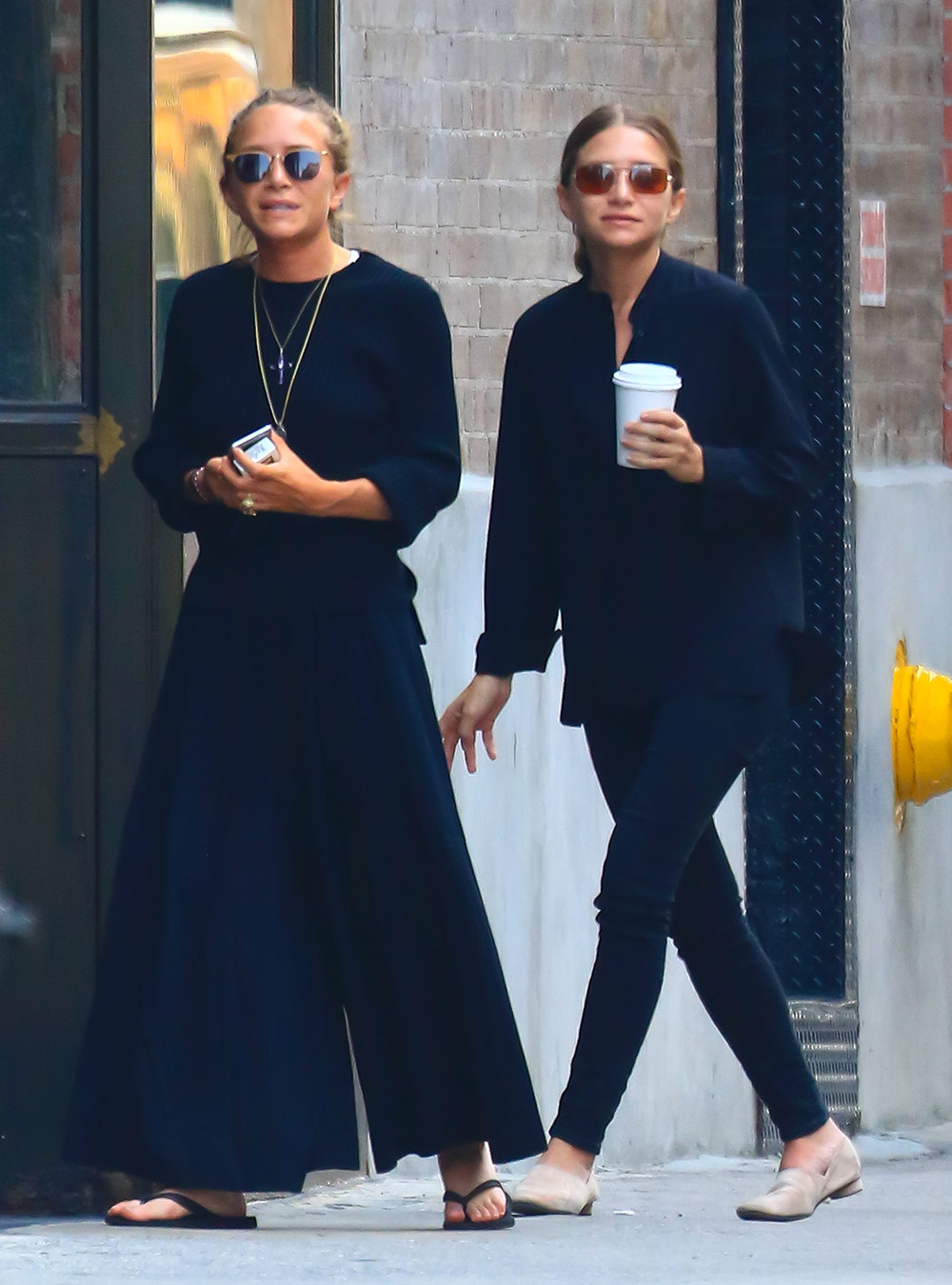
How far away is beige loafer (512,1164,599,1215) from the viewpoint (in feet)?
→ 16.0

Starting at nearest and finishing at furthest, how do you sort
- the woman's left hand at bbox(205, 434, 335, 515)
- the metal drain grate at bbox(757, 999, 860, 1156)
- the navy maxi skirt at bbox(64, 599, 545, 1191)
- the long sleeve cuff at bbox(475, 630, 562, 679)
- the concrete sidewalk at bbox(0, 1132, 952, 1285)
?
the concrete sidewalk at bbox(0, 1132, 952, 1285) → the woman's left hand at bbox(205, 434, 335, 515) → the navy maxi skirt at bbox(64, 599, 545, 1191) → the long sleeve cuff at bbox(475, 630, 562, 679) → the metal drain grate at bbox(757, 999, 860, 1156)

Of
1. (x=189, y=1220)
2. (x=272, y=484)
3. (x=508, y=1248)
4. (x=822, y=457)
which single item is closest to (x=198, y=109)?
(x=272, y=484)

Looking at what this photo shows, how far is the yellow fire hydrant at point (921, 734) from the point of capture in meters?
7.52

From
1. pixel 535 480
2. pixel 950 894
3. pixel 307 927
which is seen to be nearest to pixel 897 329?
pixel 950 894

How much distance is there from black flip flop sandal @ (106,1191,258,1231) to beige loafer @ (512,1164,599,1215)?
0.47m

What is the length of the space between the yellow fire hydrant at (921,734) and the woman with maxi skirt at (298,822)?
2850 millimetres

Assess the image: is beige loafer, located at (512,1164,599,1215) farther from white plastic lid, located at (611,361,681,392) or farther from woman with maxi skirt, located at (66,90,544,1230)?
white plastic lid, located at (611,361,681,392)

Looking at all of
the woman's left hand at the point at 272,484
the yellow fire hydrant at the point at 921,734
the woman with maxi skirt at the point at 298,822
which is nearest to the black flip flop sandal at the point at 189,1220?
the woman with maxi skirt at the point at 298,822

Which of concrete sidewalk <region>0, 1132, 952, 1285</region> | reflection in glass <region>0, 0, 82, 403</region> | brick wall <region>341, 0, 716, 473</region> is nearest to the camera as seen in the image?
concrete sidewalk <region>0, 1132, 952, 1285</region>

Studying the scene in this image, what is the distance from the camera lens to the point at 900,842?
766cm

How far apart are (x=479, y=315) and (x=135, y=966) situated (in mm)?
2134

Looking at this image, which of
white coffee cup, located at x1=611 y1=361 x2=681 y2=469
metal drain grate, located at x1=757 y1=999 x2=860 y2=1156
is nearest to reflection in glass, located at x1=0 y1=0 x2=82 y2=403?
white coffee cup, located at x1=611 y1=361 x2=681 y2=469

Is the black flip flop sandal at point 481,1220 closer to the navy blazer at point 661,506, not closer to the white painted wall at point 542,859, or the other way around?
the navy blazer at point 661,506

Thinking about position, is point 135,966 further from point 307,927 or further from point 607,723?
point 607,723
